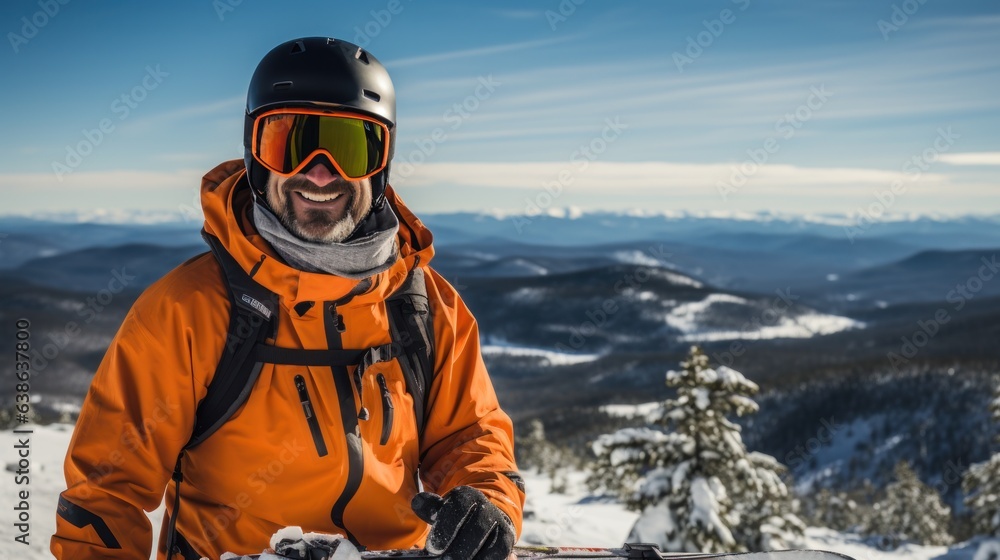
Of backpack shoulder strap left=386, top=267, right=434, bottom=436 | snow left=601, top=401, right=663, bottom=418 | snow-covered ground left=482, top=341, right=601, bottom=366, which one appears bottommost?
snow-covered ground left=482, top=341, right=601, bottom=366

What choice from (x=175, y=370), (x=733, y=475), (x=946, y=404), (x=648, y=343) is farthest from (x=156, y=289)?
(x=648, y=343)

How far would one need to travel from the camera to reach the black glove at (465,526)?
2.00m

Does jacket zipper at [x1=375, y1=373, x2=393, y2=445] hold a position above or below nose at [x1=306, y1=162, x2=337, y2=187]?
below

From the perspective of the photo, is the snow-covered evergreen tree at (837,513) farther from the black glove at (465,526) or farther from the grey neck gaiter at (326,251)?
the grey neck gaiter at (326,251)

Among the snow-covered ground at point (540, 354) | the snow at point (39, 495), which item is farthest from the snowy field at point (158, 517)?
the snow-covered ground at point (540, 354)

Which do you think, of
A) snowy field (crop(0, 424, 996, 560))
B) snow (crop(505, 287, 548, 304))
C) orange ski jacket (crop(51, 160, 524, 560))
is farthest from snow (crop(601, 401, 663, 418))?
snow (crop(505, 287, 548, 304))

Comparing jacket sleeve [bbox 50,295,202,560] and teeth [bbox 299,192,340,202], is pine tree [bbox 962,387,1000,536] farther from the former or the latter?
jacket sleeve [bbox 50,295,202,560]

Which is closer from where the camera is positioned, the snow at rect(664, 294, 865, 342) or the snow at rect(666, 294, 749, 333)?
the snow at rect(664, 294, 865, 342)

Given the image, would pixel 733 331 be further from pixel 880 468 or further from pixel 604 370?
pixel 880 468

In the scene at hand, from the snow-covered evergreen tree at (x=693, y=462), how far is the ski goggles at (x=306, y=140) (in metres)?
8.19

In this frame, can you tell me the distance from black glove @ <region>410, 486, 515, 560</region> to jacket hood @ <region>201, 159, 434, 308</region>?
26.4 inches

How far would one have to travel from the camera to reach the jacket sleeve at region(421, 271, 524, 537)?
8.15 feet

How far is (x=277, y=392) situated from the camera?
2180 mm

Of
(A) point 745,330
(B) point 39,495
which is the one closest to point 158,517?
(B) point 39,495
